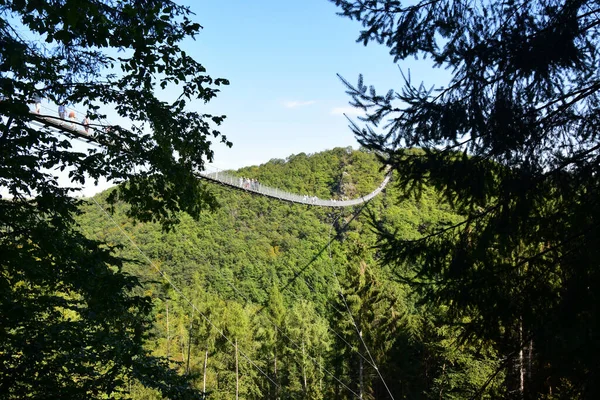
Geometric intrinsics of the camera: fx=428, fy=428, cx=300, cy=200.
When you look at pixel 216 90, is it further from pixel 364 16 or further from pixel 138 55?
pixel 364 16

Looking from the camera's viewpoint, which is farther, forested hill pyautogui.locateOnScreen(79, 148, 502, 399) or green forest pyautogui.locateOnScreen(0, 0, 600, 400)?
forested hill pyautogui.locateOnScreen(79, 148, 502, 399)

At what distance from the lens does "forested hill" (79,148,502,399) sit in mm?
10289

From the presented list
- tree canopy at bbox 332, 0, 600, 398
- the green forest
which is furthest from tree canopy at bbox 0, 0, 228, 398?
tree canopy at bbox 332, 0, 600, 398

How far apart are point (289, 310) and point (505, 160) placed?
98.7ft

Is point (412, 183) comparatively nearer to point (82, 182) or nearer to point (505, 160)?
point (505, 160)

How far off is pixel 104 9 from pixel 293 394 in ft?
85.2

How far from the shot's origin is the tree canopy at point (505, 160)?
8.01 ft

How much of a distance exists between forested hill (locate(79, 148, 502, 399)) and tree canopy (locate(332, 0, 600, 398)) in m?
0.21

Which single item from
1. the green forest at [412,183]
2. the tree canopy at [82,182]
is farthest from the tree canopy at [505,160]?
the tree canopy at [82,182]

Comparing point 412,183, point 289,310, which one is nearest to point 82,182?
point 412,183

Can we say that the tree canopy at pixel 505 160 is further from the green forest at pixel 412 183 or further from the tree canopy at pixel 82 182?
the tree canopy at pixel 82 182

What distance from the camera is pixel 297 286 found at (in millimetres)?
44781

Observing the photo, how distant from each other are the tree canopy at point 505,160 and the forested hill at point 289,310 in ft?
0.69

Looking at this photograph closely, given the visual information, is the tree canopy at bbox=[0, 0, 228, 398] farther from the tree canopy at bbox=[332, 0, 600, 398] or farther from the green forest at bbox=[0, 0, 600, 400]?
the tree canopy at bbox=[332, 0, 600, 398]
